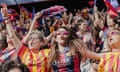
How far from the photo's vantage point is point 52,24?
9.31 metres

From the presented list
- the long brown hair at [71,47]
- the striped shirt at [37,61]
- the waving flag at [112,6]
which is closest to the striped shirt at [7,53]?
the striped shirt at [37,61]

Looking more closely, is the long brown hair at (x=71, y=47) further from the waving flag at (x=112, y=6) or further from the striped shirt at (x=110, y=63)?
the waving flag at (x=112, y=6)

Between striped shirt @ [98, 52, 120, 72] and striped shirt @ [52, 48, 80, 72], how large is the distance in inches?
19.3

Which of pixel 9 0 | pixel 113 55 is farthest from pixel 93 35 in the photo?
pixel 9 0

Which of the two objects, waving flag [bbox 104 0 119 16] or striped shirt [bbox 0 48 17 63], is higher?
waving flag [bbox 104 0 119 16]

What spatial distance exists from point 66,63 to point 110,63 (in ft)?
2.23

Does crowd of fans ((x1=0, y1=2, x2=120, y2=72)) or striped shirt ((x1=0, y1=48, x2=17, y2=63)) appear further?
striped shirt ((x1=0, y1=48, x2=17, y2=63))

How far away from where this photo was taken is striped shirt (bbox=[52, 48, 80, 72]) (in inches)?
233

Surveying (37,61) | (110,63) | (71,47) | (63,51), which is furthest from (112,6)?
(110,63)

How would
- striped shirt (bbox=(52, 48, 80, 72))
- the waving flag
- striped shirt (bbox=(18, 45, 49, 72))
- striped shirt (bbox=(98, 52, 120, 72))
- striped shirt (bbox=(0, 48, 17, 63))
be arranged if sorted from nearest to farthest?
striped shirt (bbox=(98, 52, 120, 72)), striped shirt (bbox=(52, 48, 80, 72)), striped shirt (bbox=(18, 45, 49, 72)), striped shirt (bbox=(0, 48, 17, 63)), the waving flag

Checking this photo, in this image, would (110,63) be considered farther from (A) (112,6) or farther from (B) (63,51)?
(A) (112,6)

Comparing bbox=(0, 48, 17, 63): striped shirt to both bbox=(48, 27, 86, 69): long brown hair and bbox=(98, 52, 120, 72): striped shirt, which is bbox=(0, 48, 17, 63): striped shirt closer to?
bbox=(48, 27, 86, 69): long brown hair

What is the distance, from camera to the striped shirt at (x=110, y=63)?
5457 mm

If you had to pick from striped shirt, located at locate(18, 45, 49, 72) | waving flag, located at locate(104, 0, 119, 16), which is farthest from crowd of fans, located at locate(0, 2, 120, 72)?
waving flag, located at locate(104, 0, 119, 16)
